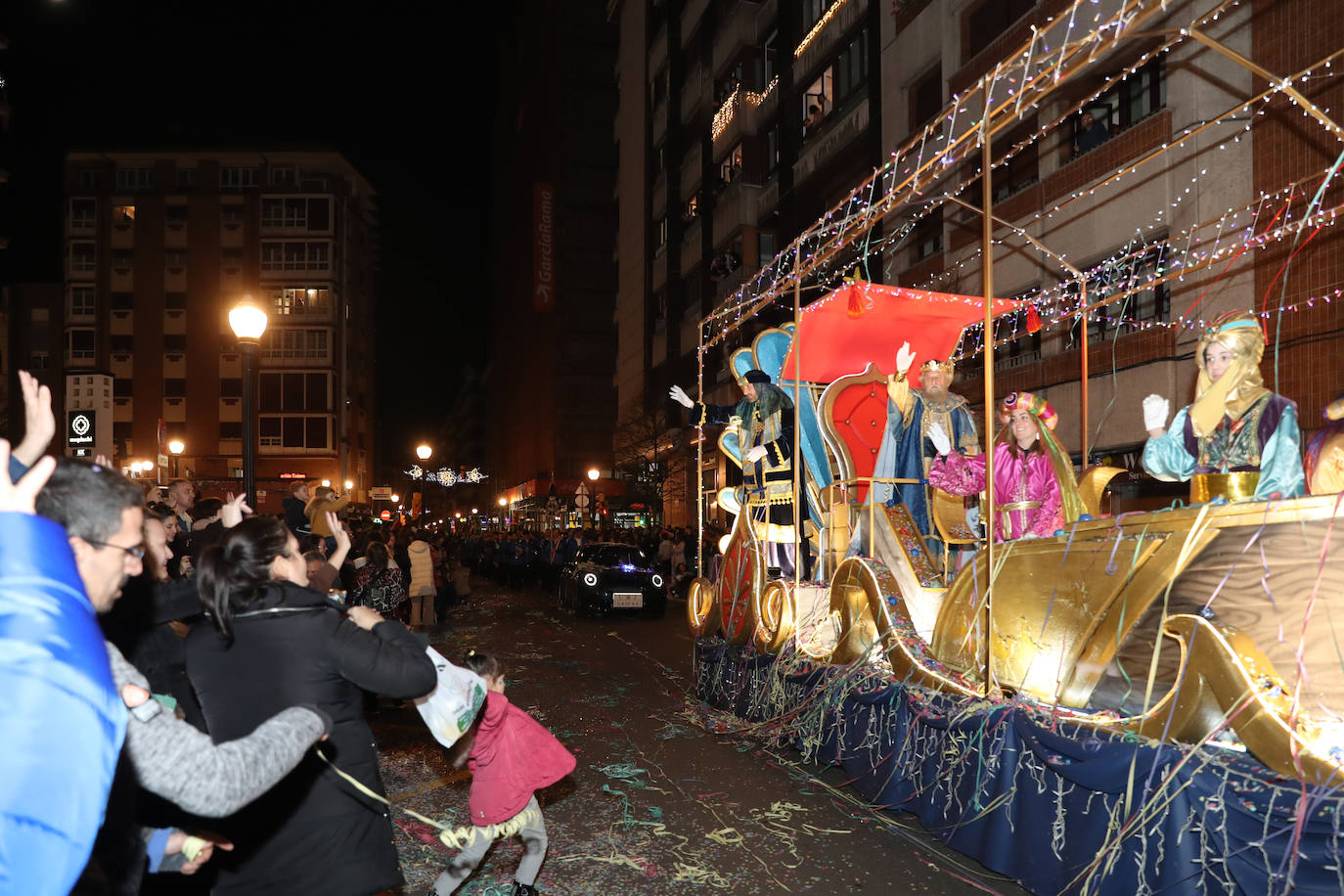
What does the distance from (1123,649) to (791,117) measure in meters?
26.5

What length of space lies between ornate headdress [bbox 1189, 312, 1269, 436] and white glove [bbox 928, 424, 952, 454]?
2506 mm

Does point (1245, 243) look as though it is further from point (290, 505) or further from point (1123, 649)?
point (290, 505)

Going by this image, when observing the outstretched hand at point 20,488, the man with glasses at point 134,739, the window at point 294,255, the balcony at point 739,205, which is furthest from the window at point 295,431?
the outstretched hand at point 20,488

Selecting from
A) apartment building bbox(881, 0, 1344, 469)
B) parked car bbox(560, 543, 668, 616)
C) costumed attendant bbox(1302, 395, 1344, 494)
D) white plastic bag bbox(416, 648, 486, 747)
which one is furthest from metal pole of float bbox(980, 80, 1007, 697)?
parked car bbox(560, 543, 668, 616)

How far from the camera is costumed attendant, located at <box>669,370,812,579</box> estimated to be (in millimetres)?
8586

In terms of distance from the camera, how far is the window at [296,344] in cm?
5781

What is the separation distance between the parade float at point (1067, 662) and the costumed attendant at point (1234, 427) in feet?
0.30

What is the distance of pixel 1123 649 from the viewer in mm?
4242

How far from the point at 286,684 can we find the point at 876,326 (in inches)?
279

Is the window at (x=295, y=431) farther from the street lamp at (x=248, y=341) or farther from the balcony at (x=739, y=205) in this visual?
the street lamp at (x=248, y=341)

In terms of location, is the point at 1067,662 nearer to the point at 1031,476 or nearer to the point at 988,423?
the point at 988,423

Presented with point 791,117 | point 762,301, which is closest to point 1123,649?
point 762,301

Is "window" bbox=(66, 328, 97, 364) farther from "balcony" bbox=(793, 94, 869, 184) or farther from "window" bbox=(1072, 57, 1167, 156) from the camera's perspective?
"window" bbox=(1072, 57, 1167, 156)

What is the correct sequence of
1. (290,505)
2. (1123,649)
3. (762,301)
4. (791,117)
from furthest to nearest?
(791,117) → (290,505) → (762,301) → (1123,649)
